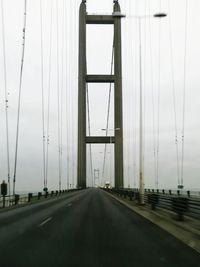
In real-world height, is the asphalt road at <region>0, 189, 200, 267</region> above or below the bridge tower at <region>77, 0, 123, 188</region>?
below

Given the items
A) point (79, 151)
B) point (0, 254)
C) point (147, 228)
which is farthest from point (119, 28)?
point (0, 254)

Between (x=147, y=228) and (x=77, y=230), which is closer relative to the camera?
(x=77, y=230)

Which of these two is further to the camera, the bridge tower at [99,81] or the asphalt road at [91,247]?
the bridge tower at [99,81]

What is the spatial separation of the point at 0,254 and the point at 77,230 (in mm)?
5449

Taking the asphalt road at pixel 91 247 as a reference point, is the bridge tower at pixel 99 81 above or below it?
above

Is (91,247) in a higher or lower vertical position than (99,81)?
lower

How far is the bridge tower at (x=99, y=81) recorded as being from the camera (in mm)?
90062

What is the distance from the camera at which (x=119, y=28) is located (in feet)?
315

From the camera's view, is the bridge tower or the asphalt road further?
the bridge tower

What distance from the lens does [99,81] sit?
317 feet

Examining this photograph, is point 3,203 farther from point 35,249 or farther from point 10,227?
point 35,249

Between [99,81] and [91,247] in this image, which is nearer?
[91,247]

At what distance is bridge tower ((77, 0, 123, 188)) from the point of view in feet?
295

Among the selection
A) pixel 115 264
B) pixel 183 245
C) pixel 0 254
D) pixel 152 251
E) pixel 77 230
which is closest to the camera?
pixel 115 264
